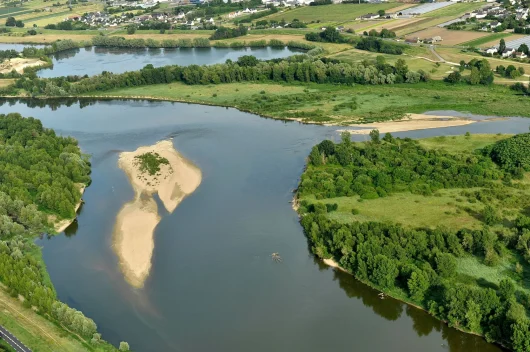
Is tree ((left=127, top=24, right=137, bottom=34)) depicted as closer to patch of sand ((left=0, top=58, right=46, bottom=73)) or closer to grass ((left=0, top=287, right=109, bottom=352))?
patch of sand ((left=0, top=58, right=46, bottom=73))

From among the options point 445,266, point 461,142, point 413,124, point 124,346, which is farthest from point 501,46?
point 124,346

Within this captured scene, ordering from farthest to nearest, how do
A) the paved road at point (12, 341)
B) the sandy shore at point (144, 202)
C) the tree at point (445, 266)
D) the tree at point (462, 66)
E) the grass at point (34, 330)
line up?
the tree at point (462, 66), the sandy shore at point (144, 202), the tree at point (445, 266), the grass at point (34, 330), the paved road at point (12, 341)

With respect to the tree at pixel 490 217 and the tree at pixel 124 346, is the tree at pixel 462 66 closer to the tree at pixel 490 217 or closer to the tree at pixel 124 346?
the tree at pixel 490 217

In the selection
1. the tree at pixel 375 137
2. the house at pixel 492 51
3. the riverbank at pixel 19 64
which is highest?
the riverbank at pixel 19 64

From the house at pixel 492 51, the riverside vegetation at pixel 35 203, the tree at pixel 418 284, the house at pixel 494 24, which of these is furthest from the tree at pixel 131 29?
the tree at pixel 418 284

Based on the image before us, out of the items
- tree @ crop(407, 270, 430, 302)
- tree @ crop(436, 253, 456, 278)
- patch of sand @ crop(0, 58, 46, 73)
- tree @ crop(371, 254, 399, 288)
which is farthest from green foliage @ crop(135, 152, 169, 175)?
patch of sand @ crop(0, 58, 46, 73)

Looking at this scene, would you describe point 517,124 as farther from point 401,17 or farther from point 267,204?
point 401,17
